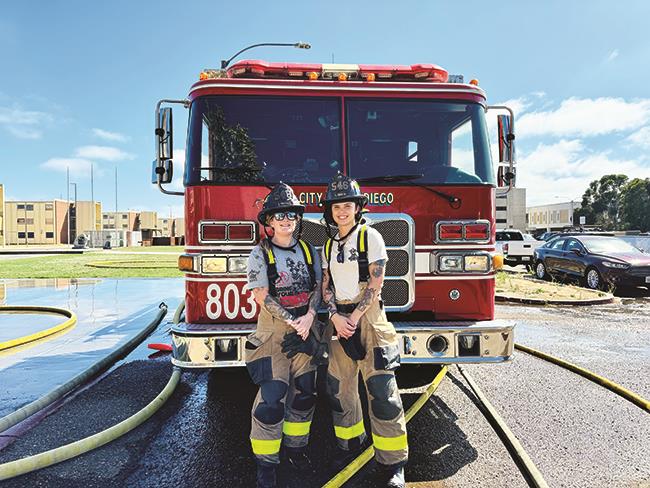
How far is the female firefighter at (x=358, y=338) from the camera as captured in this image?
284cm

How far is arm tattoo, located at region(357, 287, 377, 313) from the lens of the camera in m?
2.85

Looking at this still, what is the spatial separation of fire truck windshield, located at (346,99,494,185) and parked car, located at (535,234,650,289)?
31.2 ft

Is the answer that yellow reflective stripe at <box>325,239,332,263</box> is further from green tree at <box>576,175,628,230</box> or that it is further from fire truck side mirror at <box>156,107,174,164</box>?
green tree at <box>576,175,628,230</box>

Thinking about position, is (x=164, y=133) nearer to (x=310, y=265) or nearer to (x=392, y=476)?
(x=310, y=265)

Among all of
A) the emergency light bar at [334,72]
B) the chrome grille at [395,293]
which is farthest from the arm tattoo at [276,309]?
the emergency light bar at [334,72]

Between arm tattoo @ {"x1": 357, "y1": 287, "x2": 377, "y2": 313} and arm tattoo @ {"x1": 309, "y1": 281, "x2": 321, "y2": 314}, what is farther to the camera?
arm tattoo @ {"x1": 309, "y1": 281, "x2": 321, "y2": 314}

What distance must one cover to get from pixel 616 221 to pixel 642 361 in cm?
6860

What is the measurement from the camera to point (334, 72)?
3914mm

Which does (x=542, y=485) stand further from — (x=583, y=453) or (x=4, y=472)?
(x=4, y=472)

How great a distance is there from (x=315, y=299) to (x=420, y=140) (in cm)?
186

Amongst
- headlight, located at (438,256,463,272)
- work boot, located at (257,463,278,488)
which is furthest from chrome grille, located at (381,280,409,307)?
work boot, located at (257,463,278,488)

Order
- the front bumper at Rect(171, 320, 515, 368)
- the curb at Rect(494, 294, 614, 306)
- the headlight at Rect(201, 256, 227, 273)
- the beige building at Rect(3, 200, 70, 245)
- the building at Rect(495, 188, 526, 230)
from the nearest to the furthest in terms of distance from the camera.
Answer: the front bumper at Rect(171, 320, 515, 368)
the headlight at Rect(201, 256, 227, 273)
the curb at Rect(494, 294, 614, 306)
the building at Rect(495, 188, 526, 230)
the beige building at Rect(3, 200, 70, 245)

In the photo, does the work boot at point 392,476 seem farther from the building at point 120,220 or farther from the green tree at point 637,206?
the building at point 120,220

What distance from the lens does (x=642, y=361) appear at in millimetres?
5531
